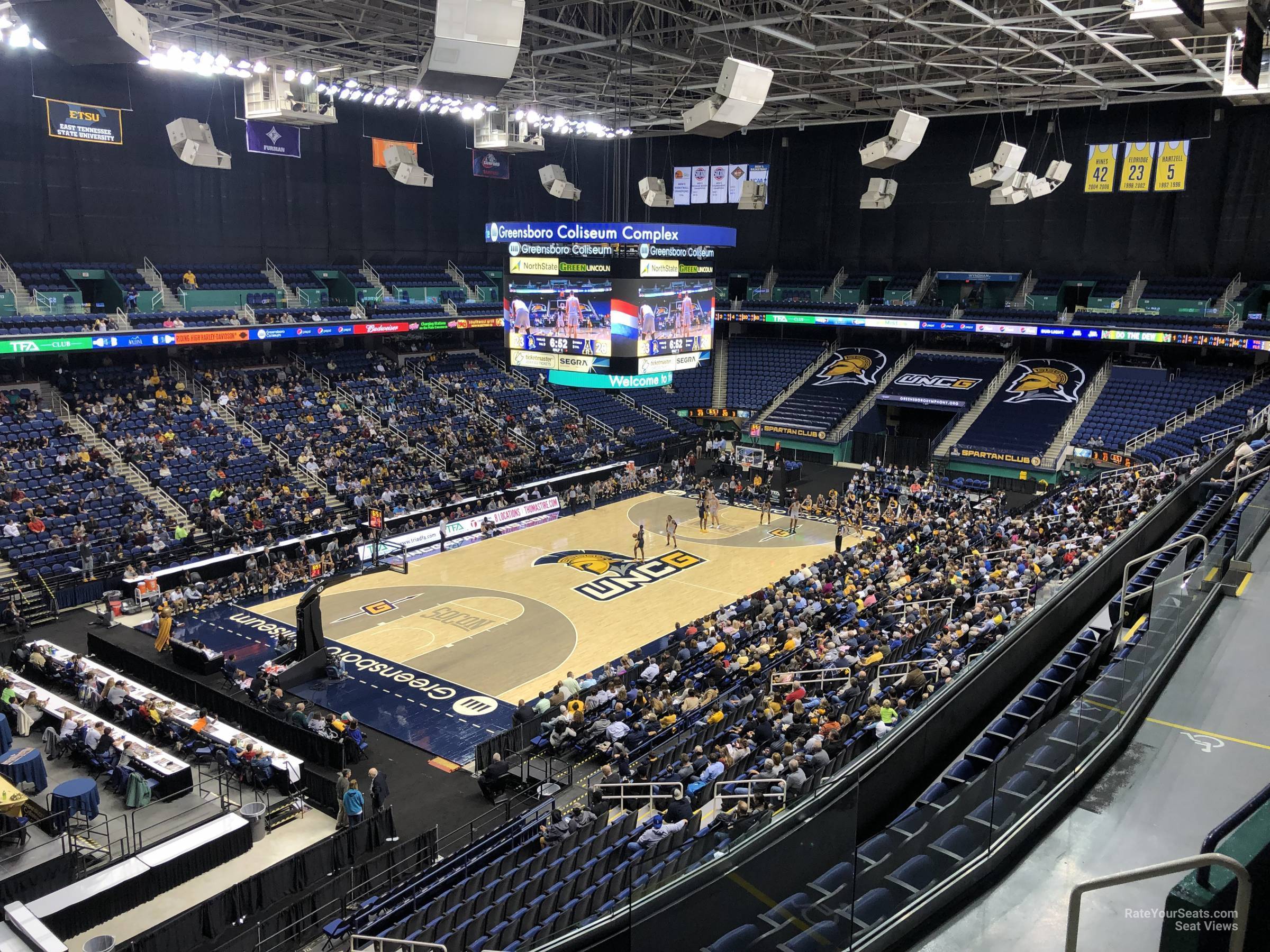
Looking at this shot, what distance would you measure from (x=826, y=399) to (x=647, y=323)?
20.4 m

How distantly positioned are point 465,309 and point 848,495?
17.9m

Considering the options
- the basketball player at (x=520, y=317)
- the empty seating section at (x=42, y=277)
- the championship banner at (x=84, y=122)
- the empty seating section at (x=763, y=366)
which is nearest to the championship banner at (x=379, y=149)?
the championship banner at (x=84, y=122)

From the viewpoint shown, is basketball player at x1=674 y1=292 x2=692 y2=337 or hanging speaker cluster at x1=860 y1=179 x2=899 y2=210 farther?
hanging speaker cluster at x1=860 y1=179 x2=899 y2=210

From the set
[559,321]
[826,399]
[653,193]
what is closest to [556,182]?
[653,193]

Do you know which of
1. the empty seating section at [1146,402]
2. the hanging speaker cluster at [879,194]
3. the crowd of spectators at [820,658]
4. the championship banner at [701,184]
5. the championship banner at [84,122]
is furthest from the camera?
the championship banner at [701,184]

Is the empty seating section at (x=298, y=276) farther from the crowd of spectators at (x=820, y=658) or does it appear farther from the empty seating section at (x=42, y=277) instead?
the crowd of spectators at (x=820, y=658)

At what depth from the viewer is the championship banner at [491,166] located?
4403 centimetres

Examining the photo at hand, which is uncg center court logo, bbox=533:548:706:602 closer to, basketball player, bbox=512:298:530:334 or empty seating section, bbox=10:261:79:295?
basketball player, bbox=512:298:530:334

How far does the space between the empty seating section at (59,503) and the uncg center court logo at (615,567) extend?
1103 cm

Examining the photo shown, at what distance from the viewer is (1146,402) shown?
36.3 metres

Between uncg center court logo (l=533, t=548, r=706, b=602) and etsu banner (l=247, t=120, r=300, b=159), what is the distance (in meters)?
20.0

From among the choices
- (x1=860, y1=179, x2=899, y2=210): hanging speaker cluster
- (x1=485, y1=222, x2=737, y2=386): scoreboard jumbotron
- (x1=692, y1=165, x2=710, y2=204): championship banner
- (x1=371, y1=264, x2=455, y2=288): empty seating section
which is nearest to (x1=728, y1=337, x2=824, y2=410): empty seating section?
(x1=692, y1=165, x2=710, y2=204): championship banner

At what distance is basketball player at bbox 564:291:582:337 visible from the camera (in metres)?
24.4

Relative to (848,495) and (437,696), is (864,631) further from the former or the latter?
(848,495)
